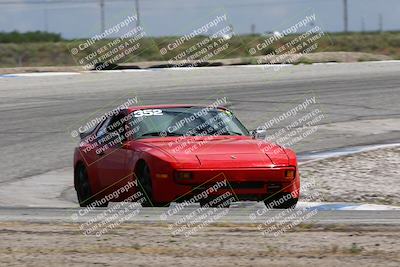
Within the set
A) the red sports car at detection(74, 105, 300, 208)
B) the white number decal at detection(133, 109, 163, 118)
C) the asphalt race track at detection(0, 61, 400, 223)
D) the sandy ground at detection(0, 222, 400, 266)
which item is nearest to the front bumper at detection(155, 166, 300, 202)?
the red sports car at detection(74, 105, 300, 208)

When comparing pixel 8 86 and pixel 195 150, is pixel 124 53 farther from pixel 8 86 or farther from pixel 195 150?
pixel 195 150

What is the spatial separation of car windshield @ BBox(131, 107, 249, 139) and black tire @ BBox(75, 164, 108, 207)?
0.94 meters

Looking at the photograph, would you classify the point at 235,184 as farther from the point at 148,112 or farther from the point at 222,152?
the point at 148,112

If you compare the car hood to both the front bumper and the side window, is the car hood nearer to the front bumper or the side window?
the front bumper

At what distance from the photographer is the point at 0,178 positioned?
15109 mm

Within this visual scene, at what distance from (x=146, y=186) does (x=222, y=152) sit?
2.78 feet

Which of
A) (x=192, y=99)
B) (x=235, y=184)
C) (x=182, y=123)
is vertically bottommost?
(x=192, y=99)

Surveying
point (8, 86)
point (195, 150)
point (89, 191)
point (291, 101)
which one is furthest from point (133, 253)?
point (8, 86)

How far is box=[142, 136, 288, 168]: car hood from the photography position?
1083cm

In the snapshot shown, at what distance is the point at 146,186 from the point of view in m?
10.9

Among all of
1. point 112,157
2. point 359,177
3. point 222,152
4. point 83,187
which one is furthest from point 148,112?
point 359,177

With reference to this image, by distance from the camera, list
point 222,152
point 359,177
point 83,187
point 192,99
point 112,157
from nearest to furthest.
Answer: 1. point 222,152
2. point 112,157
3. point 83,187
4. point 359,177
5. point 192,99

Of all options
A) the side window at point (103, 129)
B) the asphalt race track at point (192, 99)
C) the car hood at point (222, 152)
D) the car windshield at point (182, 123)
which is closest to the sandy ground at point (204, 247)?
the car hood at point (222, 152)

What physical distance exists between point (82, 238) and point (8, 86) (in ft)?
63.6
